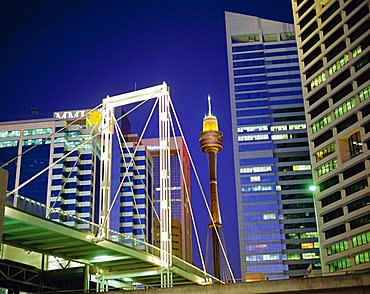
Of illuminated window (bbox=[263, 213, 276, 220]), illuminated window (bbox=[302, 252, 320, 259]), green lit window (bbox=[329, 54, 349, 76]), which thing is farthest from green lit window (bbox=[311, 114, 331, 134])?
illuminated window (bbox=[302, 252, 320, 259])

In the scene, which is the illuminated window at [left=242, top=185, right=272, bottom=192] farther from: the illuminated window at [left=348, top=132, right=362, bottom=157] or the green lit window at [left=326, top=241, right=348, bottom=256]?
the illuminated window at [left=348, top=132, right=362, bottom=157]

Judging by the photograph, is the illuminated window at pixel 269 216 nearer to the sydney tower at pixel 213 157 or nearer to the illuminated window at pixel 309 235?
the illuminated window at pixel 309 235

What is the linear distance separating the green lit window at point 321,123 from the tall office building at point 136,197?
2232 inches

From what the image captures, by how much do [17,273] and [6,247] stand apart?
2569 mm

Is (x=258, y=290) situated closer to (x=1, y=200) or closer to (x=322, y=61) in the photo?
(x=1, y=200)

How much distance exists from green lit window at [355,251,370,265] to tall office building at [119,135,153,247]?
7060 cm

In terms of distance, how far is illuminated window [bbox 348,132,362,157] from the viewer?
84.6 metres

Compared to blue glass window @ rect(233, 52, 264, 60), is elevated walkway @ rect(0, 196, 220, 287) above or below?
below

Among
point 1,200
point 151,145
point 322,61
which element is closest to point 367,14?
point 322,61

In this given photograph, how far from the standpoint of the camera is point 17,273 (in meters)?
46.8

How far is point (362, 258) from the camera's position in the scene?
78.8 metres

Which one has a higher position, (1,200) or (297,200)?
(297,200)

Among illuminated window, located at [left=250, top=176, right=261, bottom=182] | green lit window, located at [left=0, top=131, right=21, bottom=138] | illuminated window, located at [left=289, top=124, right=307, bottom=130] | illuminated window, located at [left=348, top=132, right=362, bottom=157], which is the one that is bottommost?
illuminated window, located at [left=348, top=132, right=362, bottom=157]

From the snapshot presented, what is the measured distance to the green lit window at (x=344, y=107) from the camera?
282 feet
